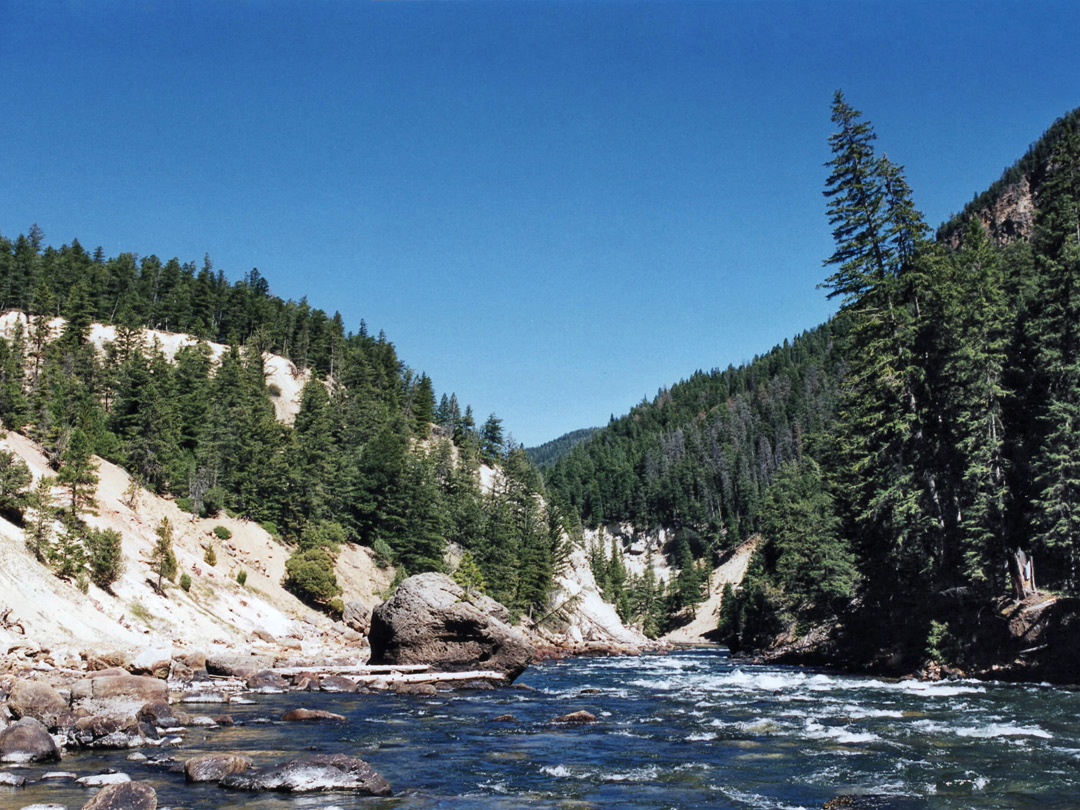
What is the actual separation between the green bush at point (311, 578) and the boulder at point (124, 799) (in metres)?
46.8

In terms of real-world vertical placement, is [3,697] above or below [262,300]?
below

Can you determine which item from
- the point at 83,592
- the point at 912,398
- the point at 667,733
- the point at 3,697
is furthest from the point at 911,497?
the point at 83,592

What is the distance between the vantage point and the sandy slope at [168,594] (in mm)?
31359

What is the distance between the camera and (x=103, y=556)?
122ft

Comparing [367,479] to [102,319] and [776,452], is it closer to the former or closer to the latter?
[102,319]

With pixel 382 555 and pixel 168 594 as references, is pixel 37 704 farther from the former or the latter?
pixel 382 555

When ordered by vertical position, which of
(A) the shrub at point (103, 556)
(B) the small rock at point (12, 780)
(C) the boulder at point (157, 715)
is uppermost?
(A) the shrub at point (103, 556)

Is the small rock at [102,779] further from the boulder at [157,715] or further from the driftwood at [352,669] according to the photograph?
the driftwood at [352,669]

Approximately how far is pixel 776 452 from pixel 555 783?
7194 inches

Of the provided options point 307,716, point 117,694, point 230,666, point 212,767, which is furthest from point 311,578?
point 212,767

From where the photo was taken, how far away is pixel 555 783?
13406 mm

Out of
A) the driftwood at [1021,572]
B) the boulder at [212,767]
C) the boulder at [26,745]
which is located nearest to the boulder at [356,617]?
the boulder at [26,745]

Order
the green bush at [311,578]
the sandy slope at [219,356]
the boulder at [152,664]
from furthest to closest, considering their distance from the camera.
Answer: the sandy slope at [219,356] → the green bush at [311,578] → the boulder at [152,664]

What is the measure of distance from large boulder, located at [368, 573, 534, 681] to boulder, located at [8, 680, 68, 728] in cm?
1848
